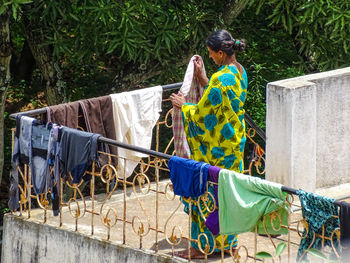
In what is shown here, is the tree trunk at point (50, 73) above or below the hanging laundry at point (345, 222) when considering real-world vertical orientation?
above

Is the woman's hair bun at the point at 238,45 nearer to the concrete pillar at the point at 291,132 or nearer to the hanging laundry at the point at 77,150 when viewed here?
the concrete pillar at the point at 291,132

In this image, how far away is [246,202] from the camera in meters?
7.30

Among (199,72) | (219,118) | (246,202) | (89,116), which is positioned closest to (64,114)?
(89,116)

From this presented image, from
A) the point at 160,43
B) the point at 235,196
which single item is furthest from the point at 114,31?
the point at 235,196

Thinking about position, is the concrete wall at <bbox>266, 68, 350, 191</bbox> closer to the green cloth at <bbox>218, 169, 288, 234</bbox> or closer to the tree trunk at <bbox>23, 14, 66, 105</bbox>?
the green cloth at <bbox>218, 169, 288, 234</bbox>

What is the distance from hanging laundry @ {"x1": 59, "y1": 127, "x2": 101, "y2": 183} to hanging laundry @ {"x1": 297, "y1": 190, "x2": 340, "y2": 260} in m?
2.09

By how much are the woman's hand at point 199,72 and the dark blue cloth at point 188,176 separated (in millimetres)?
946

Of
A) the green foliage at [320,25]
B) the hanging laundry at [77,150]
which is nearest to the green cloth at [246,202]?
the hanging laundry at [77,150]

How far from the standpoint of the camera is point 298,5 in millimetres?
12344

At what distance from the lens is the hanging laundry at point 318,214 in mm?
6871

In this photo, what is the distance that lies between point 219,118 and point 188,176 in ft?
1.74

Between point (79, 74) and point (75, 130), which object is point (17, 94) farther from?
point (75, 130)

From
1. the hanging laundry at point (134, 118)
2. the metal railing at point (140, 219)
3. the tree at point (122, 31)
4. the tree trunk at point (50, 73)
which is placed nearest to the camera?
the metal railing at point (140, 219)

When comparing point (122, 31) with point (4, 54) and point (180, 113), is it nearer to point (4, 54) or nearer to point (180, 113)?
point (4, 54)
